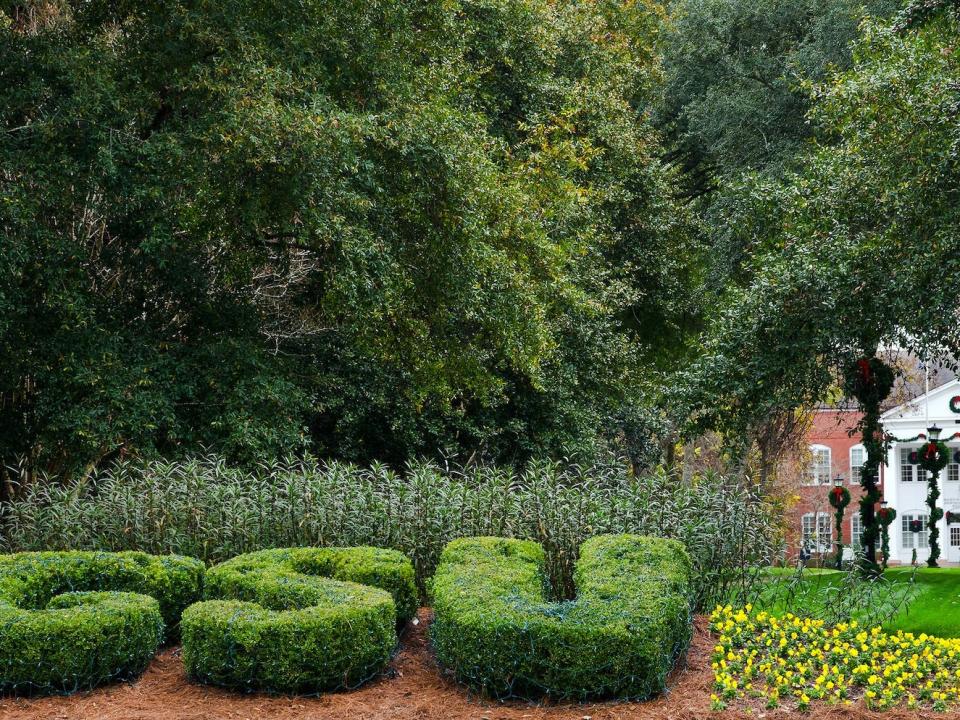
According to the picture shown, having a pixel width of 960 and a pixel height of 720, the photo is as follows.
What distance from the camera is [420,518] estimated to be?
882cm

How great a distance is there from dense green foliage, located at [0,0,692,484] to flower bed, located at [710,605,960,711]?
5967 millimetres

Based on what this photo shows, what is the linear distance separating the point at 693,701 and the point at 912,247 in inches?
248

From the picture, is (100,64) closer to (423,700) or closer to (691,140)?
(423,700)

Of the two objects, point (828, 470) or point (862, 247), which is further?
point (828, 470)

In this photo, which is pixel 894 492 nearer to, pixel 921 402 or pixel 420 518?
pixel 921 402

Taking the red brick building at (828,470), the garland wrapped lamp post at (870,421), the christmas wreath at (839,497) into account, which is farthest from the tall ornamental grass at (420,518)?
the red brick building at (828,470)

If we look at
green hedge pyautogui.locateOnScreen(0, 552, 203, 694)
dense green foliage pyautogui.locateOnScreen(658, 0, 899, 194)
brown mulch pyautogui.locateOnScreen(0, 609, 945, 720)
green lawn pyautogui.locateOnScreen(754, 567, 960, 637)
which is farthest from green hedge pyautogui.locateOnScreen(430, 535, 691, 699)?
dense green foliage pyautogui.locateOnScreen(658, 0, 899, 194)

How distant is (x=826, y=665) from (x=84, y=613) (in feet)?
14.9

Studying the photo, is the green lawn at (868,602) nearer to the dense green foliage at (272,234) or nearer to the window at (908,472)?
the dense green foliage at (272,234)

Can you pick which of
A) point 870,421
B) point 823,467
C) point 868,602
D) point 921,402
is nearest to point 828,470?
point 823,467

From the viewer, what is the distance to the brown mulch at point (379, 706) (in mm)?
5879

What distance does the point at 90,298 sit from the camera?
1184cm

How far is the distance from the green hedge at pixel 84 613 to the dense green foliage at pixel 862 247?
679 centimetres

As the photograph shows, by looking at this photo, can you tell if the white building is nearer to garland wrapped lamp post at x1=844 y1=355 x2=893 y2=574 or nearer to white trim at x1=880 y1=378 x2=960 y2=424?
white trim at x1=880 y1=378 x2=960 y2=424
